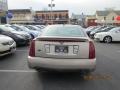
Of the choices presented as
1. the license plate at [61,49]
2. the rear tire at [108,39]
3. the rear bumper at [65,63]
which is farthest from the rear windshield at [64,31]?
the rear tire at [108,39]

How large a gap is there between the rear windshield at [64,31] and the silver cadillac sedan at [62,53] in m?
0.61

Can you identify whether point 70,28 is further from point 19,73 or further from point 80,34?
point 19,73

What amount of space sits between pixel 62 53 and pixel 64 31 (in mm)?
1225

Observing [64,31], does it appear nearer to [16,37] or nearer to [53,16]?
[16,37]

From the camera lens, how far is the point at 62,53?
616 cm

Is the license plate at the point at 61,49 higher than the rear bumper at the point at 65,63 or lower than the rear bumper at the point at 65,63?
higher

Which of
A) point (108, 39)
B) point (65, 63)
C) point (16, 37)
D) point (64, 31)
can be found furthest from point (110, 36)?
point (65, 63)

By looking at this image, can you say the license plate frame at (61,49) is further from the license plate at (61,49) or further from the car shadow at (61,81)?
the car shadow at (61,81)

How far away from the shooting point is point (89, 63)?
242 inches

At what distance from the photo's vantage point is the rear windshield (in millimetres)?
6951

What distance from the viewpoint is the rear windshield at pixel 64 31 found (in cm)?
695

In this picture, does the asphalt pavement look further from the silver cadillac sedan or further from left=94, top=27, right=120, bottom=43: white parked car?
left=94, top=27, right=120, bottom=43: white parked car

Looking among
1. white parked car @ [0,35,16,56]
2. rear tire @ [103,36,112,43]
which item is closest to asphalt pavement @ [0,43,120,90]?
white parked car @ [0,35,16,56]

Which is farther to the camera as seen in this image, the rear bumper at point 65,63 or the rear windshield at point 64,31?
the rear windshield at point 64,31
